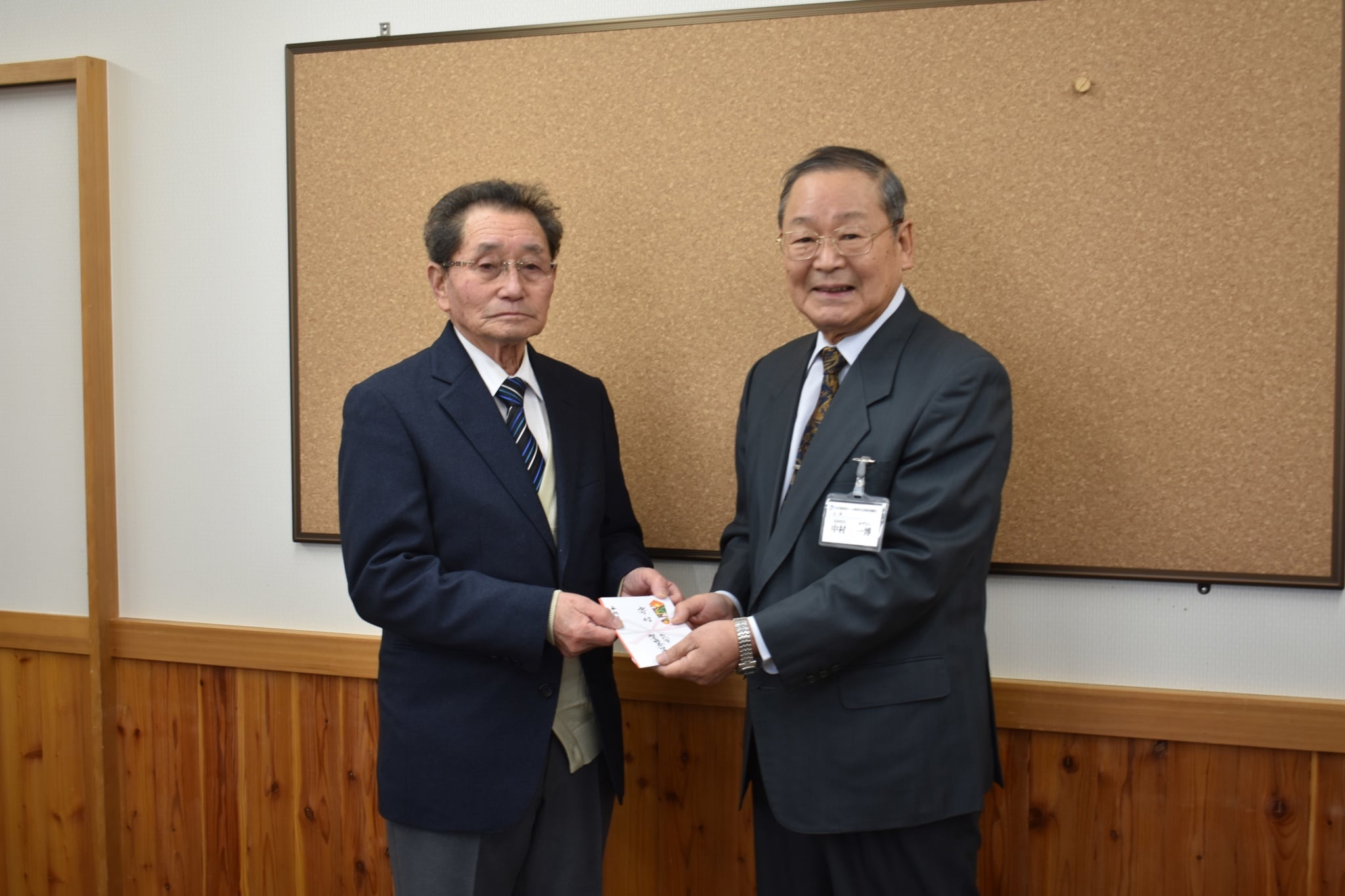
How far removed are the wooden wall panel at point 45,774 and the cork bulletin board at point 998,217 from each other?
1425 millimetres

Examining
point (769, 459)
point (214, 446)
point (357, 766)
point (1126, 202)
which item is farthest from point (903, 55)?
point (357, 766)

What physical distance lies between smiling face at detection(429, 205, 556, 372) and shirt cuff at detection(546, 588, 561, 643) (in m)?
0.48

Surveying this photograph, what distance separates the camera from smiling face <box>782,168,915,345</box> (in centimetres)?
161

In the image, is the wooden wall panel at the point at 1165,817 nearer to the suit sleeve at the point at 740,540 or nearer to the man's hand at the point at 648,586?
the suit sleeve at the point at 740,540

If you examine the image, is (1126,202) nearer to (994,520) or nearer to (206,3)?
(994,520)

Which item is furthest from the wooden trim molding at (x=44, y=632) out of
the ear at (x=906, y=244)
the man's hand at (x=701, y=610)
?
the ear at (x=906, y=244)

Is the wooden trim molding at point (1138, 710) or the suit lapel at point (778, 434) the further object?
the wooden trim molding at point (1138, 710)

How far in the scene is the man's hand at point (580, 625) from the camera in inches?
62.8

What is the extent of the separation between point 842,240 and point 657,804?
1.44 m

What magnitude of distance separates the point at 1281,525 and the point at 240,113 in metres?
2.68

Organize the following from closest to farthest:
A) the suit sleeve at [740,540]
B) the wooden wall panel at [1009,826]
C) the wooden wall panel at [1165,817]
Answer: the suit sleeve at [740,540] → the wooden wall panel at [1165,817] → the wooden wall panel at [1009,826]

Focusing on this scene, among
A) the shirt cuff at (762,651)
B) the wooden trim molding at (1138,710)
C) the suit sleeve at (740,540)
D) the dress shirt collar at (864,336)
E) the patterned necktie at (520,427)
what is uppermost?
the dress shirt collar at (864,336)

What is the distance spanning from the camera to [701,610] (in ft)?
5.72

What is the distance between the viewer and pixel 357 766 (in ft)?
7.81
